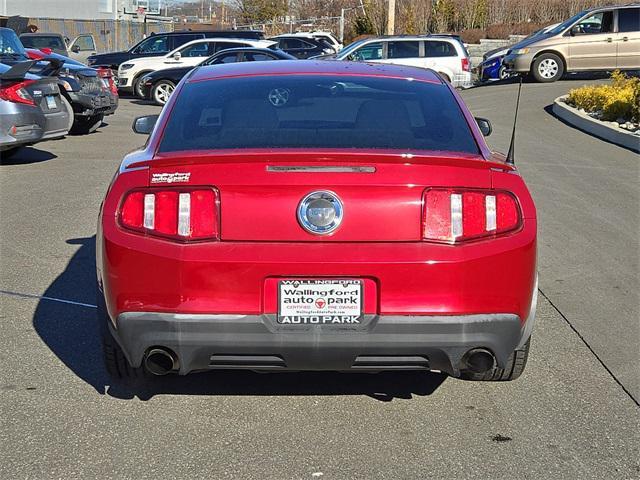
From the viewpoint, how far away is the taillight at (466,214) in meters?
3.96

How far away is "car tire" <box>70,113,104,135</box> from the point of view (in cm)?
1614

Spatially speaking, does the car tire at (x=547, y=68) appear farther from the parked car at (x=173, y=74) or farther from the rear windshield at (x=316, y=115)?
the rear windshield at (x=316, y=115)

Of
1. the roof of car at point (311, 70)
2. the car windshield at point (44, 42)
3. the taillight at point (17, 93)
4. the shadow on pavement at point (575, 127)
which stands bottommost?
the shadow on pavement at point (575, 127)

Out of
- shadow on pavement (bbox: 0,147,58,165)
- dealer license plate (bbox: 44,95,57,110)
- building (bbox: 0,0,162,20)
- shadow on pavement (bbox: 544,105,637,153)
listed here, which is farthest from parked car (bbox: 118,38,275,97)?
building (bbox: 0,0,162,20)

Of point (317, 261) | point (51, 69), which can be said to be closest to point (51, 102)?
point (51, 69)

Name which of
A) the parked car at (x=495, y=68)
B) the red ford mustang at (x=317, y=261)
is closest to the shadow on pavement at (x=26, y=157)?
the red ford mustang at (x=317, y=261)

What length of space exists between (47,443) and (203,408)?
751 millimetres

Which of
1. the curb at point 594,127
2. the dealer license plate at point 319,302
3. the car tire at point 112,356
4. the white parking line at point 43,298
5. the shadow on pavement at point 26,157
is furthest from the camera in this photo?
the curb at point 594,127

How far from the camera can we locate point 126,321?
3998 millimetres

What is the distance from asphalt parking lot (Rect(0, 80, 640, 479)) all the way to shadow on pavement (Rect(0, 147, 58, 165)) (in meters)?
6.28

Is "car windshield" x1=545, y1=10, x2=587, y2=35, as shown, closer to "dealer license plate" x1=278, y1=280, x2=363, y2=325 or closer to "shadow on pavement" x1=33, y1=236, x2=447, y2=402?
"shadow on pavement" x1=33, y1=236, x2=447, y2=402

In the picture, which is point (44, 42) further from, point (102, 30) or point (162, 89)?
point (102, 30)

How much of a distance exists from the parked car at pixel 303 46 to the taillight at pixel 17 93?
18105 millimetres

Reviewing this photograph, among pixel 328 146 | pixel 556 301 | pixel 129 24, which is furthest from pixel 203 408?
pixel 129 24
